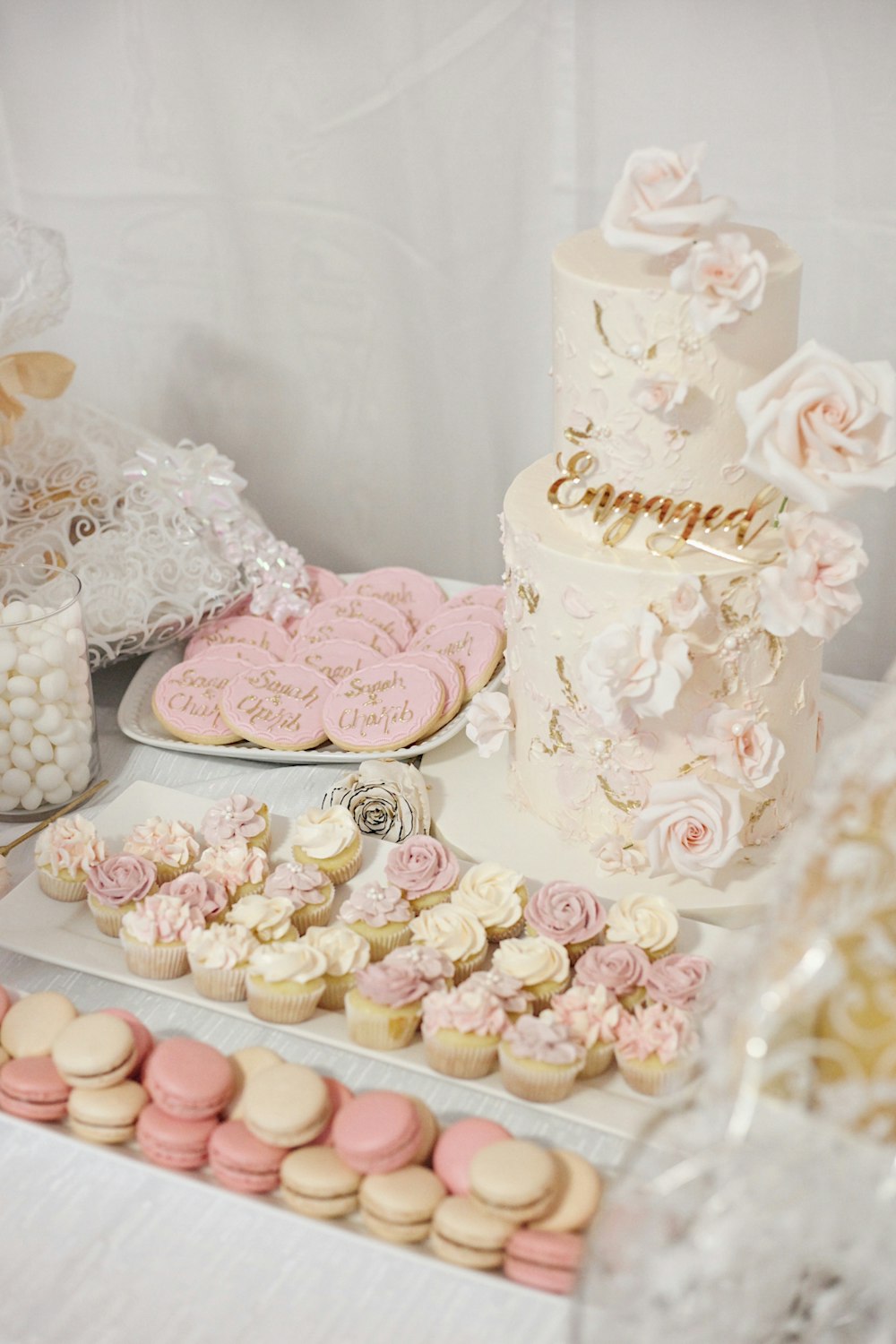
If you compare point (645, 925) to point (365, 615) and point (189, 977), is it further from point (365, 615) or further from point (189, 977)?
point (365, 615)

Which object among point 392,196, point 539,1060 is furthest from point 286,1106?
point 392,196

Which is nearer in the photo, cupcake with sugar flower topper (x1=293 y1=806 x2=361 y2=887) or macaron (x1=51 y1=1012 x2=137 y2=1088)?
macaron (x1=51 y1=1012 x2=137 y2=1088)

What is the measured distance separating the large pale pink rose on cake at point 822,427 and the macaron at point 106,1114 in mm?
508

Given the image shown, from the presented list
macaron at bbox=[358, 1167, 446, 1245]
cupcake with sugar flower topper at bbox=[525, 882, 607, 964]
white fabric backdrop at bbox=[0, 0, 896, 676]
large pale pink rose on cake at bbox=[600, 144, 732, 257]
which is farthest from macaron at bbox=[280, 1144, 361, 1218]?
white fabric backdrop at bbox=[0, 0, 896, 676]

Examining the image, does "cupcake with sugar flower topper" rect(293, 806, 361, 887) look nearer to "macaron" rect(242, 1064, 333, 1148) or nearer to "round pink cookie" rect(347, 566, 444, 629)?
"macaron" rect(242, 1064, 333, 1148)

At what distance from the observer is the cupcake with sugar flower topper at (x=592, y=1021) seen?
0.78 m

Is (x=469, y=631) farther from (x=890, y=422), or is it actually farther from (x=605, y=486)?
(x=890, y=422)

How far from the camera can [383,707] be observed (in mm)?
1123

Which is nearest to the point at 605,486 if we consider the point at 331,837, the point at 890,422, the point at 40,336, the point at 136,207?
the point at 890,422

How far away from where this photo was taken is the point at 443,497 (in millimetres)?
1558

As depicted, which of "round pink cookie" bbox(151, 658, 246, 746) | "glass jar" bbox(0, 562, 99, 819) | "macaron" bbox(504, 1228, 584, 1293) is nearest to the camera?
"macaron" bbox(504, 1228, 584, 1293)

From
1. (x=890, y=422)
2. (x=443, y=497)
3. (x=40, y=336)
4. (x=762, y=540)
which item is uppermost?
(x=890, y=422)

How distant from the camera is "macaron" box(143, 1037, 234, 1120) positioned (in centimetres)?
73

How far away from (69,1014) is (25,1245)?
0.13 metres
